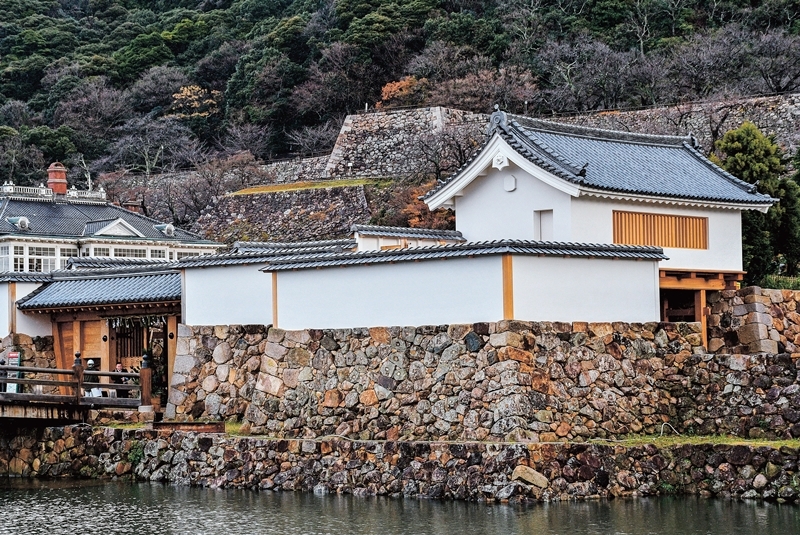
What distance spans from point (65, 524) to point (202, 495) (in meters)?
2.75

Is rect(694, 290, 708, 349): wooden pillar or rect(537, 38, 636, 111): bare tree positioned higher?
rect(537, 38, 636, 111): bare tree

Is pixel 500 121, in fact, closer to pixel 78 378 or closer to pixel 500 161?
pixel 500 161

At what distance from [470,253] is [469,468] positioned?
3183 millimetres

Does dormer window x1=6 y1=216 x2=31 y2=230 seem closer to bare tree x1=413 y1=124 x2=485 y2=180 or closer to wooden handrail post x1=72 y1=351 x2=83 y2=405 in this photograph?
bare tree x1=413 y1=124 x2=485 y2=180

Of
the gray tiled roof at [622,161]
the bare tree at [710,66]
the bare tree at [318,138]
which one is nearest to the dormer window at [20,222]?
the bare tree at [318,138]

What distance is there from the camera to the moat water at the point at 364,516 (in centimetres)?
1717

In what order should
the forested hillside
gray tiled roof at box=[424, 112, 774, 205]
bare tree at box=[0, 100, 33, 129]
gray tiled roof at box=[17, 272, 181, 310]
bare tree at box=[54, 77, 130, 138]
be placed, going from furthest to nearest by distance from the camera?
bare tree at box=[0, 100, 33, 129] → bare tree at box=[54, 77, 130, 138] → the forested hillside → gray tiled roof at box=[17, 272, 181, 310] → gray tiled roof at box=[424, 112, 774, 205]

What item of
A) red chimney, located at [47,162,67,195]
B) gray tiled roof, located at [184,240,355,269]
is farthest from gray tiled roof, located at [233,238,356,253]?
red chimney, located at [47,162,67,195]

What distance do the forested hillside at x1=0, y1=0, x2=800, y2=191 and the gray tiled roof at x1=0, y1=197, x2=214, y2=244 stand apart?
528 inches

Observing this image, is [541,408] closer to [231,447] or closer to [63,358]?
[231,447]

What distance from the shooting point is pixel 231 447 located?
21.7 m

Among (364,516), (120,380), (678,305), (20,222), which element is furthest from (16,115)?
(364,516)

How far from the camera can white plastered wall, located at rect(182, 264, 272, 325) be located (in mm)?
23766

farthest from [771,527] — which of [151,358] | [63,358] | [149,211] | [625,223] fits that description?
[149,211]
